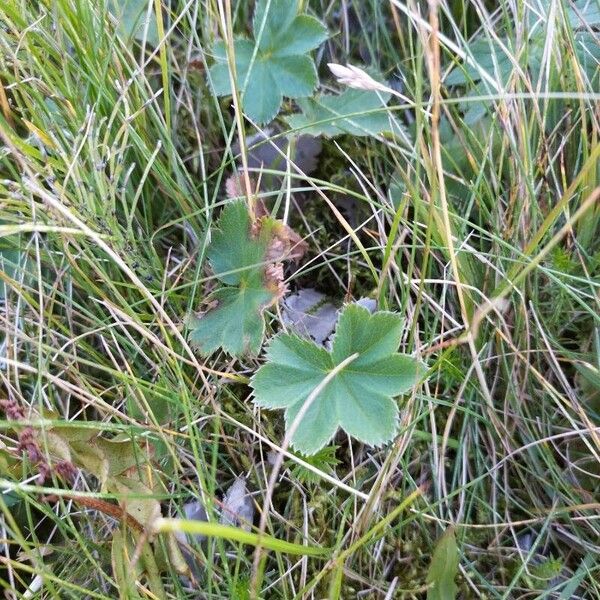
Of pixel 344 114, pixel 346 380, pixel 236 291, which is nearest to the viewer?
pixel 346 380

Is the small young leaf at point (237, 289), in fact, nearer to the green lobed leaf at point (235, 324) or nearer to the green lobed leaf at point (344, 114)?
the green lobed leaf at point (235, 324)

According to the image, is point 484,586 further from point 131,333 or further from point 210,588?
point 131,333

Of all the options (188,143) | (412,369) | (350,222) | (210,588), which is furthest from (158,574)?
(188,143)

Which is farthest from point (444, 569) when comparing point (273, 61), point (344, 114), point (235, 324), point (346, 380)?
point (273, 61)

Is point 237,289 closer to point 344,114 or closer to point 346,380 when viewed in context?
point 346,380

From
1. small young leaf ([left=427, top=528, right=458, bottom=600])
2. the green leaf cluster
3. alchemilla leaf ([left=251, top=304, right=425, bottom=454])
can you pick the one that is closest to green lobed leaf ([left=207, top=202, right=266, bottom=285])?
the green leaf cluster

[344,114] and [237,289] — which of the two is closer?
[237,289]

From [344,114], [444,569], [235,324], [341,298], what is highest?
[344,114]
